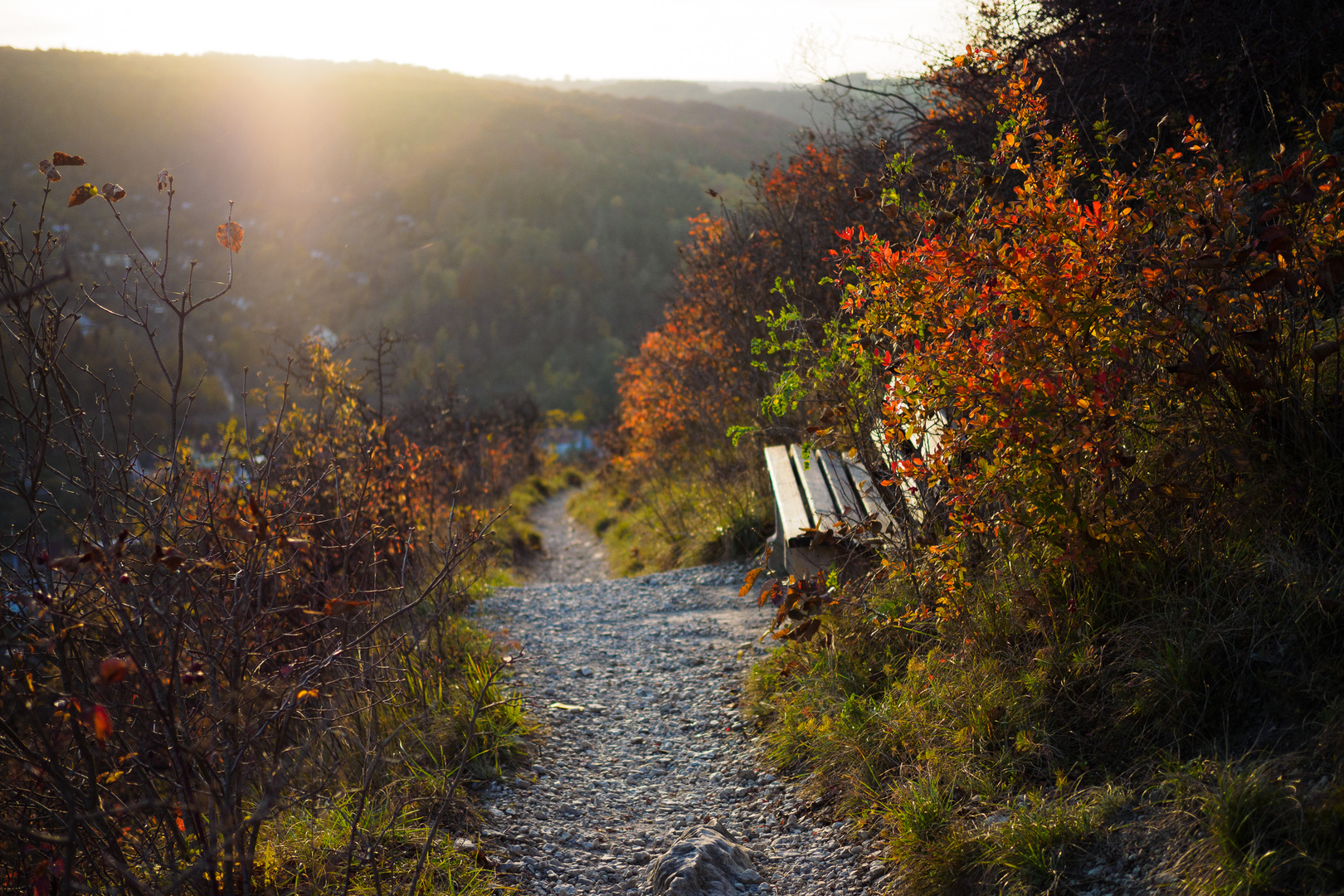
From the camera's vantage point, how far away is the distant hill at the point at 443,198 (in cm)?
4012

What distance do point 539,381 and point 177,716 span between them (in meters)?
41.2

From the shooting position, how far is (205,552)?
2.16 meters

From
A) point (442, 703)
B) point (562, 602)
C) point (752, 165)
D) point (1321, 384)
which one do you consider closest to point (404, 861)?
point (442, 703)

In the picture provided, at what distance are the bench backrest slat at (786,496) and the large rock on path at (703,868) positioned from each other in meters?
1.59

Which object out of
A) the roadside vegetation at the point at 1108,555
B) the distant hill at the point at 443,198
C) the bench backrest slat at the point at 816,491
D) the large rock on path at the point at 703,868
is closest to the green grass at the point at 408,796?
the large rock on path at the point at 703,868

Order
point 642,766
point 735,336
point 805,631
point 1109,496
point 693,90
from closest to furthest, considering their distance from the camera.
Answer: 1. point 1109,496
2. point 805,631
3. point 642,766
4. point 735,336
5. point 693,90

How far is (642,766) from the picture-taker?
2.94 metres

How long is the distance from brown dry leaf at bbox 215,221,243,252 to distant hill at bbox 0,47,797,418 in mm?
34936

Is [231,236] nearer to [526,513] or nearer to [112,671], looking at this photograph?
[112,671]

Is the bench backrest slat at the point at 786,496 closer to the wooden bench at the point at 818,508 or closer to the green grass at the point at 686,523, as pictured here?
the wooden bench at the point at 818,508

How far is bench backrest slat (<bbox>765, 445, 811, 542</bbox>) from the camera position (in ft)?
12.8

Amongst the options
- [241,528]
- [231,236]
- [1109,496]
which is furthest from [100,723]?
[1109,496]

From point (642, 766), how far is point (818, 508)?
1661mm

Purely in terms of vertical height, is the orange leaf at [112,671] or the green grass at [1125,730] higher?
the orange leaf at [112,671]
